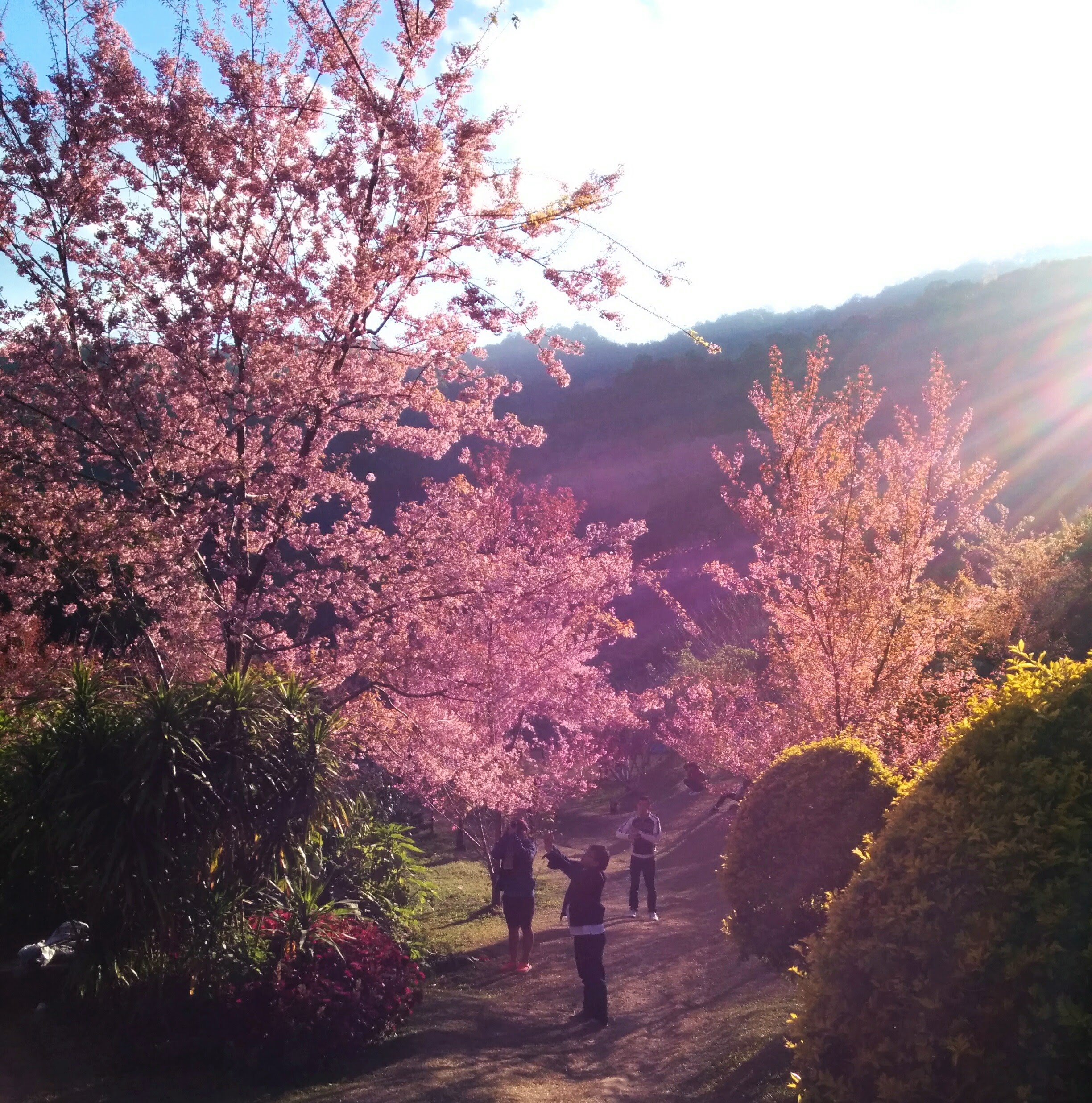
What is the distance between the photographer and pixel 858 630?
8.89 meters

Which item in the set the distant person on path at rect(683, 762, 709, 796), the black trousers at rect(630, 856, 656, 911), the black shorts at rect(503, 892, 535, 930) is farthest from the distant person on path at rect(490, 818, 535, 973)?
the distant person on path at rect(683, 762, 709, 796)

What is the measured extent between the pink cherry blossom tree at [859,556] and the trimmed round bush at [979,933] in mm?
5551

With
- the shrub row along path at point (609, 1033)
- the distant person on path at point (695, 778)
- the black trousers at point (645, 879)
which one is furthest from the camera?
the distant person on path at point (695, 778)

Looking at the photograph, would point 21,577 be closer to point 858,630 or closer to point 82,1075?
point 82,1075

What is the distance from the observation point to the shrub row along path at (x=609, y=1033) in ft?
19.7

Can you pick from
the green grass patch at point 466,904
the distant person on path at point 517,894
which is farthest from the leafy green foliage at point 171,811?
the green grass patch at point 466,904

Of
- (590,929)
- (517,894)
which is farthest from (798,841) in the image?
(517,894)

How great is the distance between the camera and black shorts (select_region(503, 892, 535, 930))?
9570 mm

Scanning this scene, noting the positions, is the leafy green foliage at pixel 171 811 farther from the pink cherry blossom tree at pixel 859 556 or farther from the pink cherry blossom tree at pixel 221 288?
the pink cherry blossom tree at pixel 859 556

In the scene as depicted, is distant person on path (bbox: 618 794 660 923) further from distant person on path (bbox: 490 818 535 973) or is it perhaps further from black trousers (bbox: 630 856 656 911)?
distant person on path (bbox: 490 818 535 973)

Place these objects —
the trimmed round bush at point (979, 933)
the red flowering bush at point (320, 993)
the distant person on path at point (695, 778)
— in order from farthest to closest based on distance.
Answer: the distant person on path at point (695, 778) < the red flowering bush at point (320, 993) < the trimmed round bush at point (979, 933)

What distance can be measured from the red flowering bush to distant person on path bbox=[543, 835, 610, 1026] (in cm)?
140

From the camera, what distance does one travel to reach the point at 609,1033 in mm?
7586

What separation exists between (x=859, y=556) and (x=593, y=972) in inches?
182
